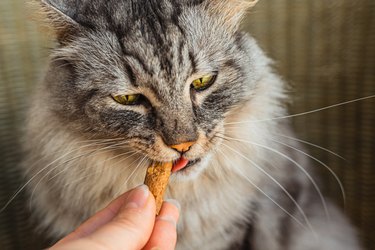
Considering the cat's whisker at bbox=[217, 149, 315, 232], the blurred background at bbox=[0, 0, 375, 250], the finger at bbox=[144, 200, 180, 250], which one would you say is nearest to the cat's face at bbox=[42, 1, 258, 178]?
the finger at bbox=[144, 200, 180, 250]

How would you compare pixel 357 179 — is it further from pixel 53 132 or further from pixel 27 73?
Result: pixel 27 73

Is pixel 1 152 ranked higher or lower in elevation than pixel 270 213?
higher

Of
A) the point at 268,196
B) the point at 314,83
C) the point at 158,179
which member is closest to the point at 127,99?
the point at 158,179

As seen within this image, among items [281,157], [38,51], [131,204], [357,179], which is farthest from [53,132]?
[357,179]

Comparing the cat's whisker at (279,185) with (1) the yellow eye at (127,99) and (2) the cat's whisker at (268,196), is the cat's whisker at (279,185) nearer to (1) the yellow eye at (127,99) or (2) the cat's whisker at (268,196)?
(2) the cat's whisker at (268,196)

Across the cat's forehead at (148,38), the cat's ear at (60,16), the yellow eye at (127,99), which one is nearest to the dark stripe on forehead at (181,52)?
the cat's forehead at (148,38)

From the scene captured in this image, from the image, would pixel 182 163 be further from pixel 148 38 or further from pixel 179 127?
pixel 148 38

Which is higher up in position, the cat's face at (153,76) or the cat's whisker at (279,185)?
the cat's face at (153,76)
